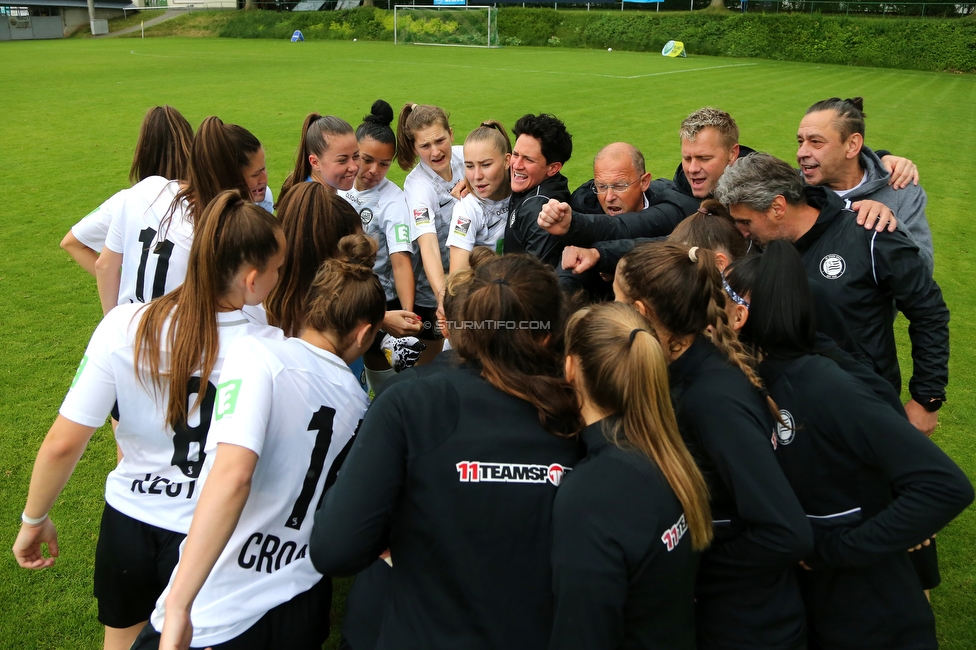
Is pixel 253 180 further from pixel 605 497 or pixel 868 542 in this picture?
pixel 868 542

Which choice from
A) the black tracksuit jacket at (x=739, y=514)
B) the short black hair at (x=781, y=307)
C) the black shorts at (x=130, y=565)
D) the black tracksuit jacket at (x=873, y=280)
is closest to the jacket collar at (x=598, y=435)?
the black tracksuit jacket at (x=739, y=514)

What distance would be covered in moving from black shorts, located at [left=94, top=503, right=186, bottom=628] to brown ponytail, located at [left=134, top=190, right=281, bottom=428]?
42 cm

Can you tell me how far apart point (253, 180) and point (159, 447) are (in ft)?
6.38

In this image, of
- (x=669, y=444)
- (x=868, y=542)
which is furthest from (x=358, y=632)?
(x=868, y=542)

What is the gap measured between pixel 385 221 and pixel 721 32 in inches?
1589

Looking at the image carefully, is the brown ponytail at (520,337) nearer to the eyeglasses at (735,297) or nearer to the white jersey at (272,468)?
the white jersey at (272,468)

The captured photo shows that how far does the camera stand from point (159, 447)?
95.7 inches

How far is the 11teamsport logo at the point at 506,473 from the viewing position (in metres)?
1.84

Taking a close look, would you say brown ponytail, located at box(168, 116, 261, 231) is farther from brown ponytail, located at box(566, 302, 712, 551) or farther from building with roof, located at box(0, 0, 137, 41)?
building with roof, located at box(0, 0, 137, 41)

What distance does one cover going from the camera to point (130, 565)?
250cm

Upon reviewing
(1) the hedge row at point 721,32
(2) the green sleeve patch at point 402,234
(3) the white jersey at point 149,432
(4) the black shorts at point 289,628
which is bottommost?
(4) the black shorts at point 289,628

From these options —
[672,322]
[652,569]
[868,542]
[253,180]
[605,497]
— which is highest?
[253,180]

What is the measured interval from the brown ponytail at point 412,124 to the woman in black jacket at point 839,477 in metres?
2.87

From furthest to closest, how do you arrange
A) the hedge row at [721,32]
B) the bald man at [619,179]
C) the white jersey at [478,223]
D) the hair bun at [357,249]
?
the hedge row at [721,32] → the white jersey at [478,223] → the bald man at [619,179] → the hair bun at [357,249]
